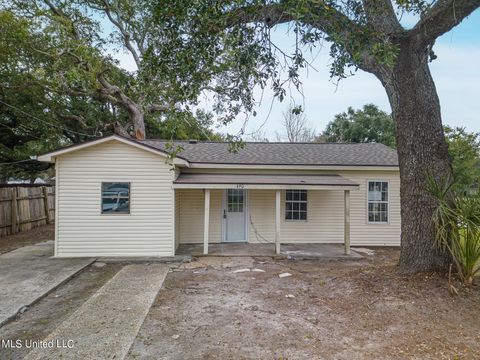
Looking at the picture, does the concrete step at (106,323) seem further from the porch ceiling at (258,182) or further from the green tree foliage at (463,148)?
the green tree foliage at (463,148)

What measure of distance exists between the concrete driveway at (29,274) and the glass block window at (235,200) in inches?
178

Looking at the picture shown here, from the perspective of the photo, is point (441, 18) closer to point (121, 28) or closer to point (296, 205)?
point (296, 205)

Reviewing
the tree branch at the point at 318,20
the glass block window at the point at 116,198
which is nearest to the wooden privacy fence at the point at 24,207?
the glass block window at the point at 116,198

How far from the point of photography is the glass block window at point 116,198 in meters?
8.11

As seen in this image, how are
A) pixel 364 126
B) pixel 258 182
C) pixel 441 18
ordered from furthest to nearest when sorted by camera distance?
pixel 364 126 → pixel 258 182 → pixel 441 18

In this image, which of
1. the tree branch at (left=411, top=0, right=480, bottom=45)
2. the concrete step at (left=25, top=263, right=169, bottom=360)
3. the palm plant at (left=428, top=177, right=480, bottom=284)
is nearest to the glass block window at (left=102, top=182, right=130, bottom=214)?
the concrete step at (left=25, top=263, right=169, bottom=360)

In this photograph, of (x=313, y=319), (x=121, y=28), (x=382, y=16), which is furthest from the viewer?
(x=121, y=28)

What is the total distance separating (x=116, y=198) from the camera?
26.8 feet

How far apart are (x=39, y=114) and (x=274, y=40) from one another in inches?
540

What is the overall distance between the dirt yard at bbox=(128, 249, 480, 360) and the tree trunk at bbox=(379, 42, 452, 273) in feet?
1.44

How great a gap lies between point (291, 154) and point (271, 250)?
399cm

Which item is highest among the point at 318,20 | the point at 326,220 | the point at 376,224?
the point at 318,20

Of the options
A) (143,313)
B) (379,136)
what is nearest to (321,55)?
(143,313)

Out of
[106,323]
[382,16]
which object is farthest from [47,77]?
[382,16]
